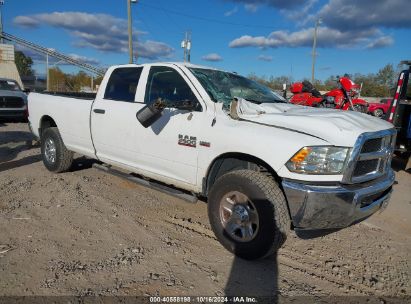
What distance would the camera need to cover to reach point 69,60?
48.3 metres

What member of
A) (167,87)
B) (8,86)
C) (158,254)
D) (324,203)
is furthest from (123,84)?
(8,86)

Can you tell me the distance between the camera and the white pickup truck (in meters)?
3.35

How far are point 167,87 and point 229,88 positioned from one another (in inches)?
30.8

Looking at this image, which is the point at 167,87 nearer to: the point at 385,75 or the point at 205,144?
the point at 205,144

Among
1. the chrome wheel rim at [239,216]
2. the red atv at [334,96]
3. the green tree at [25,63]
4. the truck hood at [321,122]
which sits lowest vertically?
the chrome wheel rim at [239,216]

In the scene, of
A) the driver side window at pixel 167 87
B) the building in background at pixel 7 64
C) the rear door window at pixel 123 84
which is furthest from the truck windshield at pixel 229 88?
the building in background at pixel 7 64

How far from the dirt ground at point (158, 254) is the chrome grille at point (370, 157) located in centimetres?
89

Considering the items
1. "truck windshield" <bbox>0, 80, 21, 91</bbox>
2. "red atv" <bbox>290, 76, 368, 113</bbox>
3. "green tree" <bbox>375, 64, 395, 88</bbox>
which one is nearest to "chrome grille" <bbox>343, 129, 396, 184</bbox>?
"red atv" <bbox>290, 76, 368, 113</bbox>

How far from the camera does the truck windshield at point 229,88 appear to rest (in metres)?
4.39

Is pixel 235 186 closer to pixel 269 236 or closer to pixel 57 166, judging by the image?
pixel 269 236

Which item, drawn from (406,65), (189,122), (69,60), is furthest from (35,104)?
(69,60)

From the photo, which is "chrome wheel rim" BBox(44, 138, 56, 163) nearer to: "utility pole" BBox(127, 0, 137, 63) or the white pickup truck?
the white pickup truck

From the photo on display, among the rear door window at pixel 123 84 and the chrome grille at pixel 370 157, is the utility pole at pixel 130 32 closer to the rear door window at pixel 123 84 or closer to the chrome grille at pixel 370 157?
the rear door window at pixel 123 84

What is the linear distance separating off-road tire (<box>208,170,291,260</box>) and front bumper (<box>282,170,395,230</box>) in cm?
12
